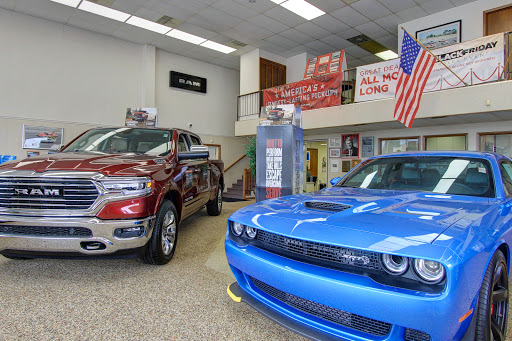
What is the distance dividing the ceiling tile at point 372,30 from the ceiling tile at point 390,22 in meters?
0.16

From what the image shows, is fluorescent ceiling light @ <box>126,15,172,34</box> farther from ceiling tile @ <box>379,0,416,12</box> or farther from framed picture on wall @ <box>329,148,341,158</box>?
framed picture on wall @ <box>329,148,341,158</box>

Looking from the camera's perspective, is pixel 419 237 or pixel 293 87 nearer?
pixel 419 237

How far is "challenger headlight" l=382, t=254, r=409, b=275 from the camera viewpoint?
1322mm

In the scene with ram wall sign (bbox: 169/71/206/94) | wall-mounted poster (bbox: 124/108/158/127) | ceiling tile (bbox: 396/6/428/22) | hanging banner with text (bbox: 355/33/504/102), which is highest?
ceiling tile (bbox: 396/6/428/22)

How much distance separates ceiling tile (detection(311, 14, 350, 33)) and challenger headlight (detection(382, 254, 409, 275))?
9110mm

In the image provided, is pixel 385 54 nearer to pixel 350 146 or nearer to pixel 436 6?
pixel 436 6

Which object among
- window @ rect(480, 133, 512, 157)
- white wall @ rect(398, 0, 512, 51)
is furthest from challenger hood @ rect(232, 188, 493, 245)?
white wall @ rect(398, 0, 512, 51)

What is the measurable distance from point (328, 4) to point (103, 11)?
6.69 meters

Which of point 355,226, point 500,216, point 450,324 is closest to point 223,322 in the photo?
point 355,226

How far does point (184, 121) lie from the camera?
40.0 feet

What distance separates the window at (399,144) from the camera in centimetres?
894

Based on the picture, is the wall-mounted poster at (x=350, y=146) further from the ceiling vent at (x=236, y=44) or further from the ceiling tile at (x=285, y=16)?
the ceiling vent at (x=236, y=44)

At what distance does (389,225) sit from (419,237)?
17cm

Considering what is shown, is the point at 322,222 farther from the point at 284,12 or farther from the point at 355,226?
the point at 284,12
